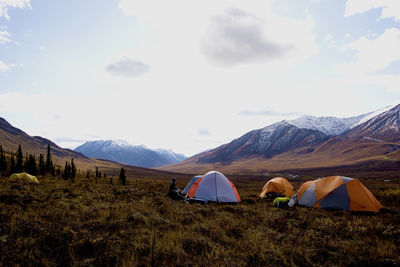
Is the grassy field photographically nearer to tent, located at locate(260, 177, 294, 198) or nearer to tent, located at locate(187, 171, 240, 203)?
Result: tent, located at locate(187, 171, 240, 203)

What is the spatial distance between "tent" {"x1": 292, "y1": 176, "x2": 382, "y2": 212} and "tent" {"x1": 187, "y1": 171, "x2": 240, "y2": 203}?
4.94 meters

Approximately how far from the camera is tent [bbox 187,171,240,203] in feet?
49.6

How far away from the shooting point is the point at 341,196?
12.9 meters

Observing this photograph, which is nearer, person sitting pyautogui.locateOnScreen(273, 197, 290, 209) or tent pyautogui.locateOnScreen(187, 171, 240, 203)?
person sitting pyautogui.locateOnScreen(273, 197, 290, 209)

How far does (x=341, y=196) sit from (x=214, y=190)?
8160mm

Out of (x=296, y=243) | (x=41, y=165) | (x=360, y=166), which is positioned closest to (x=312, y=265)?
(x=296, y=243)

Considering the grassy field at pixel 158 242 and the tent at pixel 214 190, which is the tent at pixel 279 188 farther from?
the grassy field at pixel 158 242

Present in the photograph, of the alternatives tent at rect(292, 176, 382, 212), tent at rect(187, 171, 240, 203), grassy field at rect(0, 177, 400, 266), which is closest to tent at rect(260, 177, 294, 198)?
tent at rect(292, 176, 382, 212)

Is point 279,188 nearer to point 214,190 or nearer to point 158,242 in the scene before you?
point 214,190

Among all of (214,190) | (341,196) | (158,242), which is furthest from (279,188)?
(158,242)

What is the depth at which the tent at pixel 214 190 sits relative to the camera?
596 inches

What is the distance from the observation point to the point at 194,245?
5539 mm

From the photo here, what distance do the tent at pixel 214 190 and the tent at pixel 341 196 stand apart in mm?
4943

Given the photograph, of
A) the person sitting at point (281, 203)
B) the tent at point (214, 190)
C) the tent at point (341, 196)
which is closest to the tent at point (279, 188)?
the person sitting at point (281, 203)
